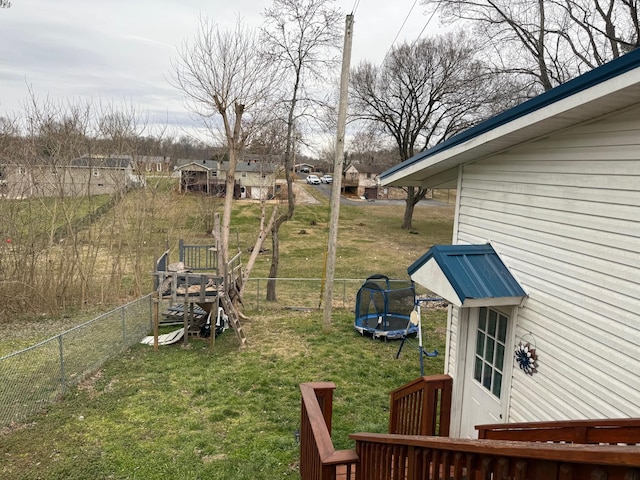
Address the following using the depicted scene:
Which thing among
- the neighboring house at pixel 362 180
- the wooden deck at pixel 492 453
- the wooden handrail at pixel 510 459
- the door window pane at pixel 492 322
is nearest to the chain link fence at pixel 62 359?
the wooden deck at pixel 492 453

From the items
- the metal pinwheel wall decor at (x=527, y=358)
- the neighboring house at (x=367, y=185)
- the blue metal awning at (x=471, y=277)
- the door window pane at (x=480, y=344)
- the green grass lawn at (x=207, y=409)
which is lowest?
the green grass lawn at (x=207, y=409)

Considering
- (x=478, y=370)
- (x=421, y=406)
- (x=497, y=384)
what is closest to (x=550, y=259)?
(x=497, y=384)

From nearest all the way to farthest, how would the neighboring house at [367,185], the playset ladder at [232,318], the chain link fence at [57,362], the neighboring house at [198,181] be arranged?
the chain link fence at [57,362]
the playset ladder at [232,318]
the neighboring house at [198,181]
the neighboring house at [367,185]

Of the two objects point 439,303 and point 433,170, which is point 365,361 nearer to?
point 433,170

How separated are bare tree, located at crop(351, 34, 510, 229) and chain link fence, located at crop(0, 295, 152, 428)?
24.0 m

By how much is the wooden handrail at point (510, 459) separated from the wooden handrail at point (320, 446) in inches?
20.3

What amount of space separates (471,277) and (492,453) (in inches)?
112

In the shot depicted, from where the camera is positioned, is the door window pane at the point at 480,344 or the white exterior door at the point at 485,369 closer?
the white exterior door at the point at 485,369

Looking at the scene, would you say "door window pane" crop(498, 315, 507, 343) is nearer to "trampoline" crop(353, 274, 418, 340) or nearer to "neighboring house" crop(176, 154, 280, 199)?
"trampoline" crop(353, 274, 418, 340)

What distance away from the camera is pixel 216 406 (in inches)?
275

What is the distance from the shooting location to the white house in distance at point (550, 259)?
318 centimetres

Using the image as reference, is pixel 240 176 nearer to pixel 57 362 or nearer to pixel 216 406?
pixel 57 362

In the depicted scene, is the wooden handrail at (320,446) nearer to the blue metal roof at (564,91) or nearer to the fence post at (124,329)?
the blue metal roof at (564,91)

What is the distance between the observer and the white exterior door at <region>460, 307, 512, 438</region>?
4.71 meters
